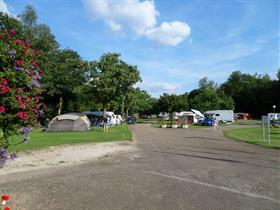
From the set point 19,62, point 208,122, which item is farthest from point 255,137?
point 208,122

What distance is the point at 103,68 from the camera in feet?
89.5

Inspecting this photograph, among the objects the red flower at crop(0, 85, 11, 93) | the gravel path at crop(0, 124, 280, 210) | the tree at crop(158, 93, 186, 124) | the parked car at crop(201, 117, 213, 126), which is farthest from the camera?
the tree at crop(158, 93, 186, 124)

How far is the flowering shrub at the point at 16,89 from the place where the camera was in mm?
3918

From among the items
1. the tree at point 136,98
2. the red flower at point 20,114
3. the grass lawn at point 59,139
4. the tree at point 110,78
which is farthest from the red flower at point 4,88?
the tree at point 136,98

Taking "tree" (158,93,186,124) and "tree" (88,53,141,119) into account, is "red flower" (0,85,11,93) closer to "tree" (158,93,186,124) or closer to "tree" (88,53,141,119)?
"tree" (88,53,141,119)

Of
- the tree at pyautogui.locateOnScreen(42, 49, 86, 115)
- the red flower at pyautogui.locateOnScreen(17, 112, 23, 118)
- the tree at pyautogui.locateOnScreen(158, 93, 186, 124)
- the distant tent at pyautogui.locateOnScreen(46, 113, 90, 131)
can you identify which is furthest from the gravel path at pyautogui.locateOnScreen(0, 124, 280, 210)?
the tree at pyautogui.locateOnScreen(158, 93, 186, 124)

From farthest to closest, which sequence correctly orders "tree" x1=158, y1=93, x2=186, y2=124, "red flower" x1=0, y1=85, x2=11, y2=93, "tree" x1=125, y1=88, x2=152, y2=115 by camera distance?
1. "tree" x1=158, y1=93, x2=186, y2=124
2. "tree" x1=125, y1=88, x2=152, y2=115
3. "red flower" x1=0, y1=85, x2=11, y2=93

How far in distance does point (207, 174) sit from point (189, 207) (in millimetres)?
2922

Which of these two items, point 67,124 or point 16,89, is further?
A: point 67,124

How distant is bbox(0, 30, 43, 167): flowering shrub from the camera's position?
12.9 ft

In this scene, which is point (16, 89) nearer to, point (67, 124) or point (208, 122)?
point (67, 124)

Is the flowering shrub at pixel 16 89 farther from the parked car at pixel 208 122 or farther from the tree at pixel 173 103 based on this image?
the tree at pixel 173 103

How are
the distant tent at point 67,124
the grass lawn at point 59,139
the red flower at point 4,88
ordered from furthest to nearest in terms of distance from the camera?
the distant tent at point 67,124 < the grass lawn at point 59,139 < the red flower at point 4,88

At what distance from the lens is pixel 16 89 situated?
4000 millimetres
